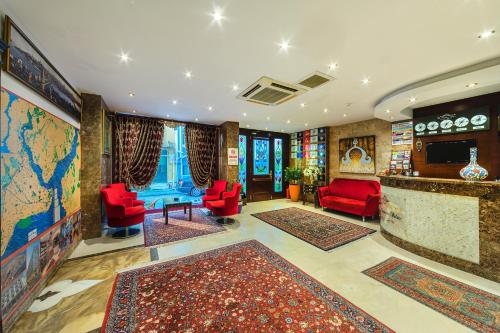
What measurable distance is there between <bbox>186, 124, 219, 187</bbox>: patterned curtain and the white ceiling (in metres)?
2.70

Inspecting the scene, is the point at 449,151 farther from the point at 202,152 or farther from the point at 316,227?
the point at 202,152

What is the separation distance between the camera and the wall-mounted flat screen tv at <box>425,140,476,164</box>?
3652 millimetres

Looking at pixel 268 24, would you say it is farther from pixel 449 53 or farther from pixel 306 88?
pixel 449 53

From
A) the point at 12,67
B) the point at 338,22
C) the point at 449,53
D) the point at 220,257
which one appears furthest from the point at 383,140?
the point at 12,67

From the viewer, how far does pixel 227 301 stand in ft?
6.48

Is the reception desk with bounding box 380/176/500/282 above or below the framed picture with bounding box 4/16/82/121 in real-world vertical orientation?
below

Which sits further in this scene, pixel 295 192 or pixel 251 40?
pixel 295 192

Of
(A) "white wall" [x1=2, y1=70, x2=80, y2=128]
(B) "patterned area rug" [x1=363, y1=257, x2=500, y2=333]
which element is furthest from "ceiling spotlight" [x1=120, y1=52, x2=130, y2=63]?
(B) "patterned area rug" [x1=363, y1=257, x2=500, y2=333]

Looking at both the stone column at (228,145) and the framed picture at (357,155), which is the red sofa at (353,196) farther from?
the stone column at (228,145)

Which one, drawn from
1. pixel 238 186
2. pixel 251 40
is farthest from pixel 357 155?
pixel 251 40

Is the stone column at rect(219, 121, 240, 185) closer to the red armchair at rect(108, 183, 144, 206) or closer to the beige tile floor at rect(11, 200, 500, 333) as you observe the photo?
the beige tile floor at rect(11, 200, 500, 333)

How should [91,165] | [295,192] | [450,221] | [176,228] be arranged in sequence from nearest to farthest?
[450,221] < [91,165] < [176,228] < [295,192]

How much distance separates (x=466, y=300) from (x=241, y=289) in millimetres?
2433

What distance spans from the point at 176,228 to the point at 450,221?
4.84 meters
